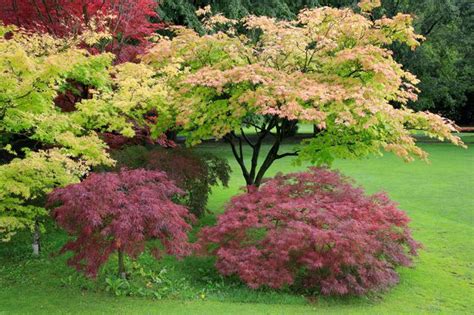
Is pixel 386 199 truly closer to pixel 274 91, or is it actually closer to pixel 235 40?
pixel 274 91

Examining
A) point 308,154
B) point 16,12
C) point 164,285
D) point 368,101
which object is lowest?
point 164,285

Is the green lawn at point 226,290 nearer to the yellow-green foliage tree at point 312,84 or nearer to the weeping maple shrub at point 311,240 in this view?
the weeping maple shrub at point 311,240

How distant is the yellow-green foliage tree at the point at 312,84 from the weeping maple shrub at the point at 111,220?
1.93 meters

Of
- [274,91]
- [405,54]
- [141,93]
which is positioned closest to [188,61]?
[141,93]

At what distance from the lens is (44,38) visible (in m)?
7.54

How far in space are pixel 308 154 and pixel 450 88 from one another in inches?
955

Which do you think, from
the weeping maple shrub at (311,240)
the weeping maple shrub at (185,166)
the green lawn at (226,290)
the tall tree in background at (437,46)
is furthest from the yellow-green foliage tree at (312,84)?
the tall tree in background at (437,46)

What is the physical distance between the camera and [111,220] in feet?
19.0

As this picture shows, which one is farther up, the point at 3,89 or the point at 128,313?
the point at 3,89

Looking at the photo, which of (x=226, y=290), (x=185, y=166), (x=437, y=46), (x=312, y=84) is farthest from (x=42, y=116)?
(x=437, y=46)

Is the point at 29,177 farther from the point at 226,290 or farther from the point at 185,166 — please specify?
the point at 226,290

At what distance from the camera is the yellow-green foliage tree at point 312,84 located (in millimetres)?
7062

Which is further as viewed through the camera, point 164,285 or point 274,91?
point 274,91

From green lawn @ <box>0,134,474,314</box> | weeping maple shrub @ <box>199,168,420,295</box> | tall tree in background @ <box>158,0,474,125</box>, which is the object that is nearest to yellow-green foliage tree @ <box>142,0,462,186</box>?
weeping maple shrub @ <box>199,168,420,295</box>
